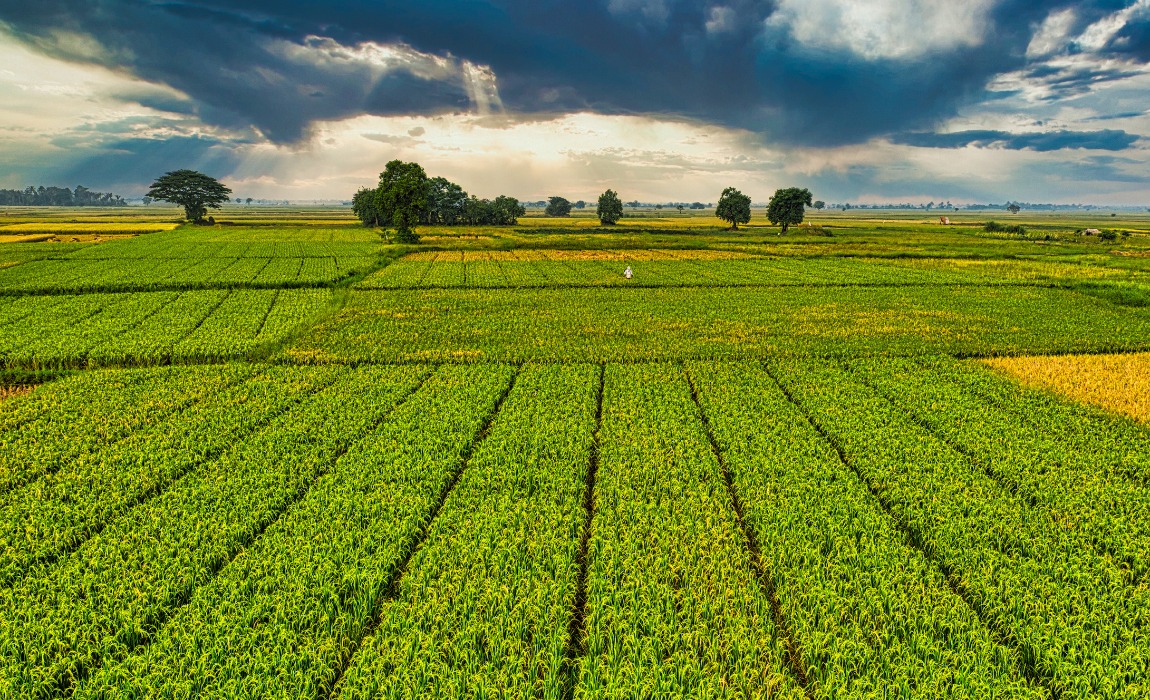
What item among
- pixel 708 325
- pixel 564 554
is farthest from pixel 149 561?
pixel 708 325

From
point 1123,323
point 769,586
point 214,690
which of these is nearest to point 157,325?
point 214,690

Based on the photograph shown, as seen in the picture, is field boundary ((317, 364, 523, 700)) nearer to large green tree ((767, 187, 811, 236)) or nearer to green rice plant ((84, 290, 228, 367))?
green rice plant ((84, 290, 228, 367))

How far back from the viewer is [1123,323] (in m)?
30.5

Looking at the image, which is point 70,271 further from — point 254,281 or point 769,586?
point 769,586

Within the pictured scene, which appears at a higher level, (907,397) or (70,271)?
(70,271)

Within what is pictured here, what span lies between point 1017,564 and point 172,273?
185ft

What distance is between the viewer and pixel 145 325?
27.8 meters

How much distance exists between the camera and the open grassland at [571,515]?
7.30 metres

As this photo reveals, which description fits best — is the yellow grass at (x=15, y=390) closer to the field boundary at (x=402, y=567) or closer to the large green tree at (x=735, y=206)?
the field boundary at (x=402, y=567)

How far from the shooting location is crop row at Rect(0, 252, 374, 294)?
39156 mm

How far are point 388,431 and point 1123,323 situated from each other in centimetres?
4012

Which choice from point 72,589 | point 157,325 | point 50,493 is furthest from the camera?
A: point 157,325

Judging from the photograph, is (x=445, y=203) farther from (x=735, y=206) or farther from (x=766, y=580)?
(x=766, y=580)

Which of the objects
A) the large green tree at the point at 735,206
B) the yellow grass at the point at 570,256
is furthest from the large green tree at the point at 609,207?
the yellow grass at the point at 570,256
